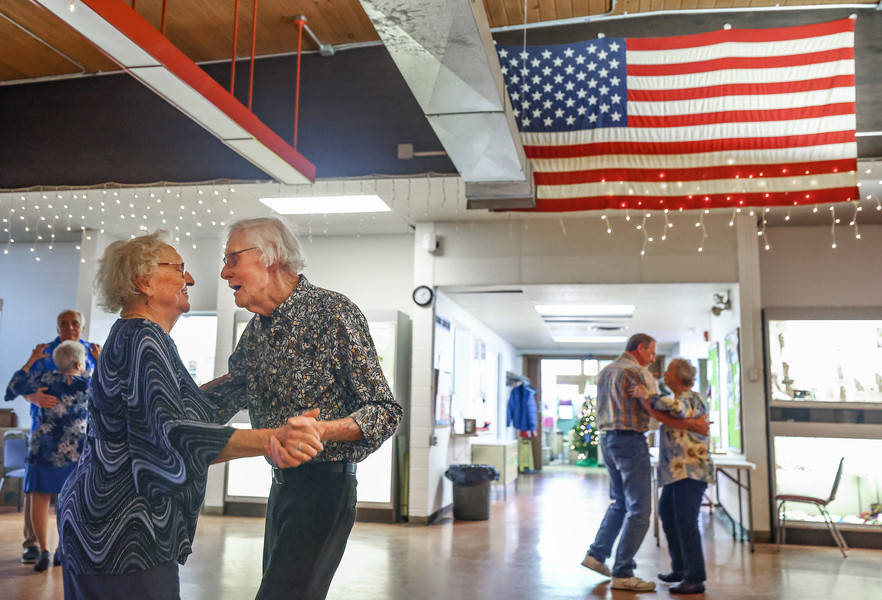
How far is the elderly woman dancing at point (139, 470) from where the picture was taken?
1.66 m

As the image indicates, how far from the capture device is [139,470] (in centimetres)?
168

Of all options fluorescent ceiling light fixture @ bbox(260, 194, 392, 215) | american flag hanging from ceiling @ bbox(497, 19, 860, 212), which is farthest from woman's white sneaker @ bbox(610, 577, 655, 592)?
fluorescent ceiling light fixture @ bbox(260, 194, 392, 215)

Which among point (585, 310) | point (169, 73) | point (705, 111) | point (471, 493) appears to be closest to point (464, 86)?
point (169, 73)

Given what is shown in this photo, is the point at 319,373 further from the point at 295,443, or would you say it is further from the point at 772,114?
the point at 772,114

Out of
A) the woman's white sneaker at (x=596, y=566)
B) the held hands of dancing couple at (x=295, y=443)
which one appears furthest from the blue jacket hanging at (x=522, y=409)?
the held hands of dancing couple at (x=295, y=443)

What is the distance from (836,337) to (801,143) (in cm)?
292

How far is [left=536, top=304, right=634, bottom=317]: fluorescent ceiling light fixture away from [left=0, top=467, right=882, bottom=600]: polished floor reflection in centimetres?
285

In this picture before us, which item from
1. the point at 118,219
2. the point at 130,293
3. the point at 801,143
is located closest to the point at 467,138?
the point at 801,143

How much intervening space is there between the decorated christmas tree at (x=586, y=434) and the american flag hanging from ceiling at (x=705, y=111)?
477 inches

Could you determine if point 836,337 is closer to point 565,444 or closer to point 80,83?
point 80,83

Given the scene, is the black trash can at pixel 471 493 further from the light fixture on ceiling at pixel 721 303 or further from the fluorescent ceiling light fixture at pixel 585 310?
the light fixture on ceiling at pixel 721 303

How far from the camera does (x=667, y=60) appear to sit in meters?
5.04

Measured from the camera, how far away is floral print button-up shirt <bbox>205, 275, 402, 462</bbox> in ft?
6.23

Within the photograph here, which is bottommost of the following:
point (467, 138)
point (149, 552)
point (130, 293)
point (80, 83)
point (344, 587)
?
point (344, 587)
